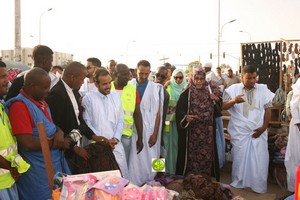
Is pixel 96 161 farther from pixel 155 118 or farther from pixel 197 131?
pixel 197 131

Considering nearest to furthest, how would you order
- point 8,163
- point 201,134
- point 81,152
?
point 8,163 → point 81,152 → point 201,134

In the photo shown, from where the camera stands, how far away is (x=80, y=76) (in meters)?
3.74

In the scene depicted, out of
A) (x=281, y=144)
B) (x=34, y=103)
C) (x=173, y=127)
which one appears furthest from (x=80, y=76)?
(x=281, y=144)

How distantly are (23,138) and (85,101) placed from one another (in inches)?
57.4

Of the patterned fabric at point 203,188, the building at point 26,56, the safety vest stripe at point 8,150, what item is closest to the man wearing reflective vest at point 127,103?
the patterned fabric at point 203,188

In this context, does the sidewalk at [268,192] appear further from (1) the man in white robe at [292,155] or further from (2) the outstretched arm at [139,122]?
(2) the outstretched arm at [139,122]

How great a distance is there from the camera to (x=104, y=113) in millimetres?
4215

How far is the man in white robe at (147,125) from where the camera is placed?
543 cm

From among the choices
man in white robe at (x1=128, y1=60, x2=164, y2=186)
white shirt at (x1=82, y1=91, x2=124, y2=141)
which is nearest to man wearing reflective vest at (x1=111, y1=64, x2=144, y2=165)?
man in white robe at (x1=128, y1=60, x2=164, y2=186)

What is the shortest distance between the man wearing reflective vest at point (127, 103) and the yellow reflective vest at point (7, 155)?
2.28 metres

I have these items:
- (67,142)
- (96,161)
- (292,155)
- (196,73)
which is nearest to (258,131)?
(292,155)

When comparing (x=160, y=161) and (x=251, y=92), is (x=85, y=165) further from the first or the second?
(x=251, y=92)

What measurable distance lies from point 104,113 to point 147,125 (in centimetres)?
139

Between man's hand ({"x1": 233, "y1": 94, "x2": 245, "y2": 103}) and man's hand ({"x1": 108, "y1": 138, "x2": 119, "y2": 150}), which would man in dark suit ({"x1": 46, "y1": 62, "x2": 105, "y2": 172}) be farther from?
man's hand ({"x1": 233, "y1": 94, "x2": 245, "y2": 103})
